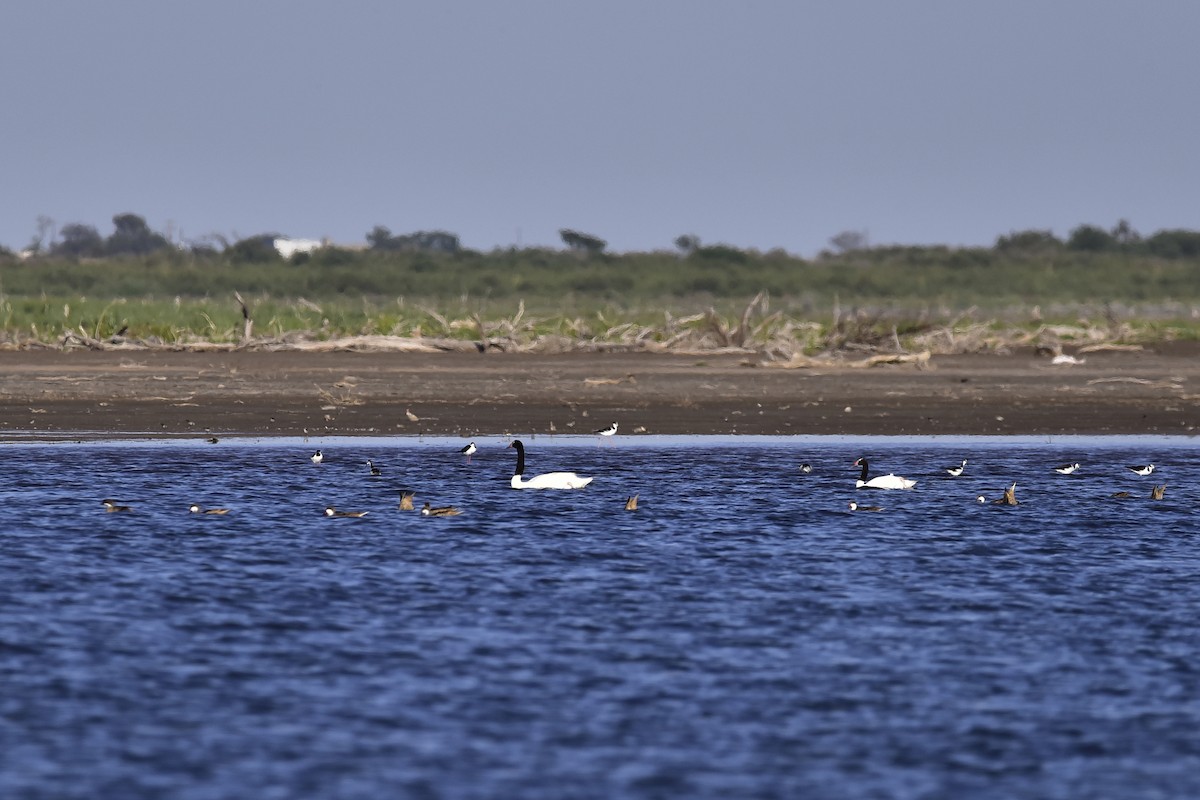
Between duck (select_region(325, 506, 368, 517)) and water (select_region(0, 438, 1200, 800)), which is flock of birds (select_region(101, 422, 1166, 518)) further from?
water (select_region(0, 438, 1200, 800))

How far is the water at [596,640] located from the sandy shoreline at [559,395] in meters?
4.68

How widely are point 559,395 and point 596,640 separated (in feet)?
52.4

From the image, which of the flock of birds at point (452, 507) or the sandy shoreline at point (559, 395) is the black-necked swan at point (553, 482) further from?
the sandy shoreline at point (559, 395)

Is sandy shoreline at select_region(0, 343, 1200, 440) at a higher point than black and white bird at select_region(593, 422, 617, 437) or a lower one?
higher

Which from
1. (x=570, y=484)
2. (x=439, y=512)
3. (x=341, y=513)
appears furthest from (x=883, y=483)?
(x=341, y=513)

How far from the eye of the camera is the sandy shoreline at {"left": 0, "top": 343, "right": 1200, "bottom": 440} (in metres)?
23.7

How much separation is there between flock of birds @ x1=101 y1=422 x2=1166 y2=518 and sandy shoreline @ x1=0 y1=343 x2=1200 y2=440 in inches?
131

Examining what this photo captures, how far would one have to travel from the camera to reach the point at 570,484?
58.5 ft

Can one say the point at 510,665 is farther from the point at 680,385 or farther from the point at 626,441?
the point at 680,385

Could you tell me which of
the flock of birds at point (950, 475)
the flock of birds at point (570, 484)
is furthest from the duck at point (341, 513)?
the flock of birds at point (950, 475)

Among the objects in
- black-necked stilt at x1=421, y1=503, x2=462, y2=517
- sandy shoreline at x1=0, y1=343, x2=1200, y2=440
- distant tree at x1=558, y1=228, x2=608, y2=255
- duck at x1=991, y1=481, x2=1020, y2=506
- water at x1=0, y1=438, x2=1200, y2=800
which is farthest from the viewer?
distant tree at x1=558, y1=228, x2=608, y2=255

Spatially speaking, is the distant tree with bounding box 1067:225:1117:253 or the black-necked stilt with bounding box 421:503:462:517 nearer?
the black-necked stilt with bounding box 421:503:462:517

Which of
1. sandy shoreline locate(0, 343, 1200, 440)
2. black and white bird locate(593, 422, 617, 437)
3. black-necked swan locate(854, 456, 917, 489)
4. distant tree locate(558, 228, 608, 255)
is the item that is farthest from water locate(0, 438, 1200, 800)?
distant tree locate(558, 228, 608, 255)

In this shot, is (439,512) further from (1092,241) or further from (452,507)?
(1092,241)
